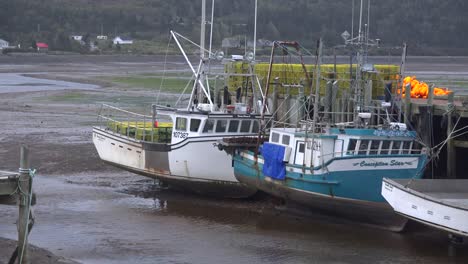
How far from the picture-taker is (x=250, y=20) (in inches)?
4026

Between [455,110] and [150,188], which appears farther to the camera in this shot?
[150,188]

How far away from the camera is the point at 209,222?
26766mm

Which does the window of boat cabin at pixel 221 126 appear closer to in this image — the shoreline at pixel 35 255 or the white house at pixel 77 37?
the shoreline at pixel 35 255

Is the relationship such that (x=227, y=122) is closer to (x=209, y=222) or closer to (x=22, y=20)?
(x=209, y=222)

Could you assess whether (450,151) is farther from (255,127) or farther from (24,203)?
(24,203)

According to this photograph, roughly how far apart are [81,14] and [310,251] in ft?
364

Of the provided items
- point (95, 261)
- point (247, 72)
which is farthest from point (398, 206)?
point (247, 72)

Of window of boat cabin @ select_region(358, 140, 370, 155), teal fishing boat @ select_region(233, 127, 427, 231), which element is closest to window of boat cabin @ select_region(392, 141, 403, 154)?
teal fishing boat @ select_region(233, 127, 427, 231)

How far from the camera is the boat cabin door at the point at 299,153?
26906 millimetres

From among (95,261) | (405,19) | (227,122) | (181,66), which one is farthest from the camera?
(405,19)

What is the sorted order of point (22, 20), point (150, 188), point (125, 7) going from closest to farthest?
point (150, 188)
point (22, 20)
point (125, 7)

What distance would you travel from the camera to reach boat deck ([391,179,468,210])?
960 inches

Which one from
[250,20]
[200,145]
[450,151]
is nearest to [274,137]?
[200,145]

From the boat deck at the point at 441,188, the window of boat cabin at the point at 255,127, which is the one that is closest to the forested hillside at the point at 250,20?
the window of boat cabin at the point at 255,127
